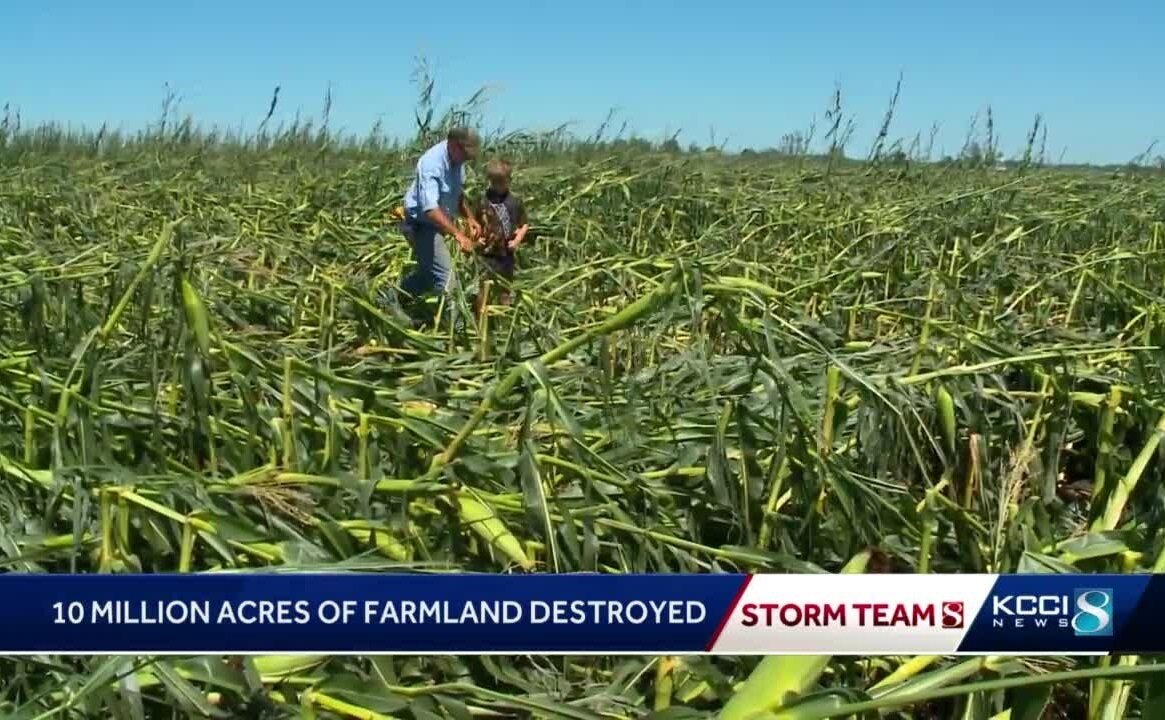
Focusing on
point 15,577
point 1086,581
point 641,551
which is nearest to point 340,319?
point 641,551

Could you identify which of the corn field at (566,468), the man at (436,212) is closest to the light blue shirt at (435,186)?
the man at (436,212)

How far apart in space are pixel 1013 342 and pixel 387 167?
5.88 meters

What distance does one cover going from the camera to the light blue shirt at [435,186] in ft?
17.6

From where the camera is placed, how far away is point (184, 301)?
2229 mm

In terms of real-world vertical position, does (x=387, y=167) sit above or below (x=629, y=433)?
above

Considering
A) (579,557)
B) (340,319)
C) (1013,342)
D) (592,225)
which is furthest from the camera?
(592,225)

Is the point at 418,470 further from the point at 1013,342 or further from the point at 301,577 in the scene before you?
the point at 1013,342

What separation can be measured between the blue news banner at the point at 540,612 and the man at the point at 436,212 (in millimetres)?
3782

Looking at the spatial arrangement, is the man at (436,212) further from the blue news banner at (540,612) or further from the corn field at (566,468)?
the blue news banner at (540,612)

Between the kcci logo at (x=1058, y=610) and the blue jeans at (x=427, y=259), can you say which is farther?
the blue jeans at (x=427, y=259)

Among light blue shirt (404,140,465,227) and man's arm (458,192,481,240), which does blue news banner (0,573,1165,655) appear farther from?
man's arm (458,192,481,240)

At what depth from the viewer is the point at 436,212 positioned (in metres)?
5.27

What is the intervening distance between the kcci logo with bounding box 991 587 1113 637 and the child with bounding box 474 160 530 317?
13.9 ft

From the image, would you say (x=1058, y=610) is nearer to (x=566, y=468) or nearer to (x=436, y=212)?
(x=566, y=468)
